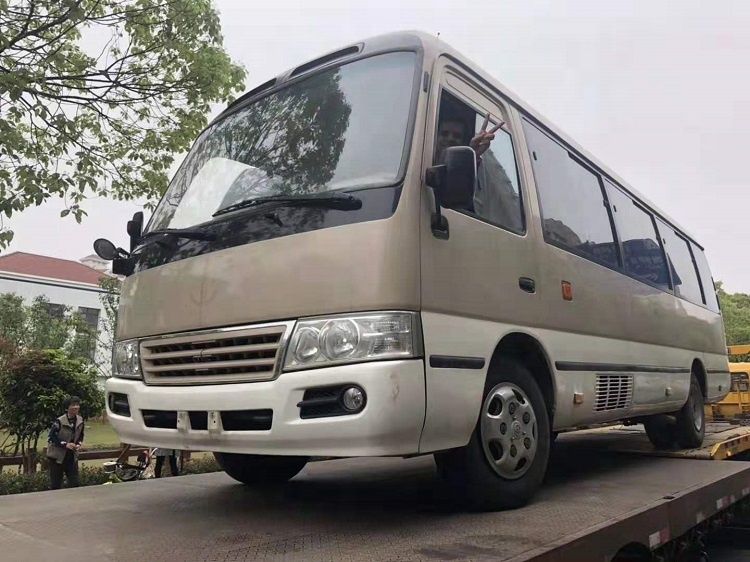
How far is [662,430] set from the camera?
6.57 meters

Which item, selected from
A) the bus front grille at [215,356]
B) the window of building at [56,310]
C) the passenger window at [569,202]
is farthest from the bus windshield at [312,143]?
the window of building at [56,310]

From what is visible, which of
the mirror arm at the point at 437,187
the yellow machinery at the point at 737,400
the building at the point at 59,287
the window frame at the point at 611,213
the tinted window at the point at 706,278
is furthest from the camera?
the building at the point at 59,287

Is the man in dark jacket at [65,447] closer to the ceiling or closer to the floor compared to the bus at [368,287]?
closer to the floor

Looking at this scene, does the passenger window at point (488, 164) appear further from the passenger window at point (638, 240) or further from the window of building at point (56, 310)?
the window of building at point (56, 310)

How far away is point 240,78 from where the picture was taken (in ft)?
29.9

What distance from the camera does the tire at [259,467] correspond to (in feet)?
14.0

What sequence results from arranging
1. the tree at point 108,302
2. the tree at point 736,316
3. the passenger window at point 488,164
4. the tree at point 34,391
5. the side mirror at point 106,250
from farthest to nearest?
1. the tree at point 736,316
2. the tree at point 108,302
3. the tree at point 34,391
4. the side mirror at point 106,250
5. the passenger window at point 488,164

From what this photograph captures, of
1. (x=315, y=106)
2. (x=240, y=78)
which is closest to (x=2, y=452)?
(x=240, y=78)

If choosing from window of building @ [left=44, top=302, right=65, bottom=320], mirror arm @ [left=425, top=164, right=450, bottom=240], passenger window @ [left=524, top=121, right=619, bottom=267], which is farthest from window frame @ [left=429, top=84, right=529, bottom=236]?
window of building @ [left=44, top=302, right=65, bottom=320]

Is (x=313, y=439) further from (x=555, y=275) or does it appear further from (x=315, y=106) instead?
(x=555, y=275)

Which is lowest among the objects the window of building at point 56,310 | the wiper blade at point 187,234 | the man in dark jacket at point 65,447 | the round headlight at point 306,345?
the man in dark jacket at point 65,447

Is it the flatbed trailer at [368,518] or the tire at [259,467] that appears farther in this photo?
the tire at [259,467]

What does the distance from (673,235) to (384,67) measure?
548cm

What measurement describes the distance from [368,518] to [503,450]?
76cm
